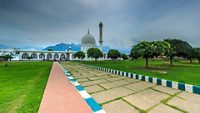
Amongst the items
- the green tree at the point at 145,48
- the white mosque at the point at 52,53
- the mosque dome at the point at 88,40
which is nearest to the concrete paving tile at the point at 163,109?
the green tree at the point at 145,48

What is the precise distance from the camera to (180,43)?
2070cm

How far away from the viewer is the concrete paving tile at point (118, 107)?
336 centimetres

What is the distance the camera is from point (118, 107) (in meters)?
3.62

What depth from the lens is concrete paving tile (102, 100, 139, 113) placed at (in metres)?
3.36

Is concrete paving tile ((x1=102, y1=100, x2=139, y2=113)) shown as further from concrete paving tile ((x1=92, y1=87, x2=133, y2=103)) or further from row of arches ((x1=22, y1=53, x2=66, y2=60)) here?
row of arches ((x1=22, y1=53, x2=66, y2=60))

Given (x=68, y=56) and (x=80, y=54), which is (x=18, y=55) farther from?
(x=80, y=54)

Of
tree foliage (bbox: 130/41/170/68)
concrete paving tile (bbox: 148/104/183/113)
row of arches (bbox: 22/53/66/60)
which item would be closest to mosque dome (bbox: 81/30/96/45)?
row of arches (bbox: 22/53/66/60)

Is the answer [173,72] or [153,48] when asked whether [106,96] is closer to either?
[173,72]

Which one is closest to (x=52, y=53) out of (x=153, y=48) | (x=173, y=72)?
(x=153, y=48)

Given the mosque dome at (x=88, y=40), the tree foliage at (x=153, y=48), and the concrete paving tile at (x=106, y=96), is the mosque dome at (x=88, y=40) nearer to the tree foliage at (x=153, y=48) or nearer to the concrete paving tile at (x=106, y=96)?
the tree foliage at (x=153, y=48)

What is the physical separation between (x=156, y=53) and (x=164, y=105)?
11.4 meters

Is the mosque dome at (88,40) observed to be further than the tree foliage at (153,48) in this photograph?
Yes

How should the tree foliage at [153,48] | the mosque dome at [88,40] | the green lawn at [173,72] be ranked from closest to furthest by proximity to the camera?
1. the green lawn at [173,72]
2. the tree foliage at [153,48]
3. the mosque dome at [88,40]

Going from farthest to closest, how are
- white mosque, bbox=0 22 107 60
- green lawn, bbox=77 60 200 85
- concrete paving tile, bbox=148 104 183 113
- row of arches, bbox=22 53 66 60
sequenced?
row of arches, bbox=22 53 66 60
white mosque, bbox=0 22 107 60
green lawn, bbox=77 60 200 85
concrete paving tile, bbox=148 104 183 113
